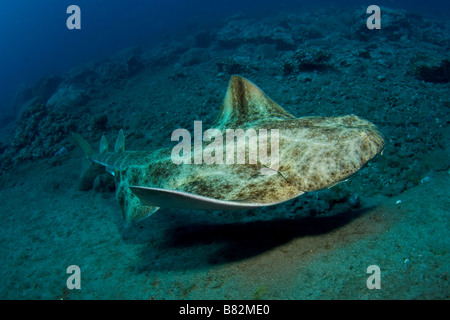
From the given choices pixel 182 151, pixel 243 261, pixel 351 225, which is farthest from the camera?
pixel 182 151

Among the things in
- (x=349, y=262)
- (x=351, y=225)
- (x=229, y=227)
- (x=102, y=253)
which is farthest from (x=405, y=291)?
(x=102, y=253)

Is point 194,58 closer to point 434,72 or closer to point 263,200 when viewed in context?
point 434,72

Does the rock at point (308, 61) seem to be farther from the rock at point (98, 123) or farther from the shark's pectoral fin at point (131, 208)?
the rock at point (98, 123)

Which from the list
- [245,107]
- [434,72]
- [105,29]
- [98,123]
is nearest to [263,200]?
[245,107]

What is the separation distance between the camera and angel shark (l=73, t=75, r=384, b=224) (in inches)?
86.0

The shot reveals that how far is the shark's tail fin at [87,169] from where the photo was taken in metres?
5.81

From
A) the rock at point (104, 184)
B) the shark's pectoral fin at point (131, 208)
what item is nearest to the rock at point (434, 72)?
the shark's pectoral fin at point (131, 208)

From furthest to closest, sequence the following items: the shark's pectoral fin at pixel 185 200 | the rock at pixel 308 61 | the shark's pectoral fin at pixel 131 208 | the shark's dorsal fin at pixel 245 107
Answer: the rock at pixel 308 61
the shark's dorsal fin at pixel 245 107
the shark's pectoral fin at pixel 131 208
the shark's pectoral fin at pixel 185 200

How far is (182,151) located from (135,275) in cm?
171

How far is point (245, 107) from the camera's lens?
3811mm

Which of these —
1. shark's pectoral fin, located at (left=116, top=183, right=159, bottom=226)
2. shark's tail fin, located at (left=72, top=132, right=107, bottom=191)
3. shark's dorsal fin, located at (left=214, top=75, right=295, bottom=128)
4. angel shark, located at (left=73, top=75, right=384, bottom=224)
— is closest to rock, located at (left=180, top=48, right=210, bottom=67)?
shark's tail fin, located at (left=72, top=132, right=107, bottom=191)

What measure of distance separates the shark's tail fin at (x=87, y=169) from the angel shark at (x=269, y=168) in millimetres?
3197
